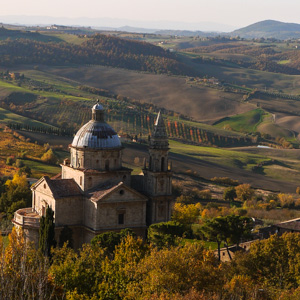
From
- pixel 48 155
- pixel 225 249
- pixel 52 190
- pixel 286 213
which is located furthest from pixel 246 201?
pixel 52 190

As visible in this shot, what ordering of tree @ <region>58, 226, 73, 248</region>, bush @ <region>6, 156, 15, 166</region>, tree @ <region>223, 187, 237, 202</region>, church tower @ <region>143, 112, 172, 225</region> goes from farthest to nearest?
bush @ <region>6, 156, 15, 166</region>, tree @ <region>223, 187, 237, 202</region>, church tower @ <region>143, 112, 172, 225</region>, tree @ <region>58, 226, 73, 248</region>

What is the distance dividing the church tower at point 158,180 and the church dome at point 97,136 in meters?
3.72

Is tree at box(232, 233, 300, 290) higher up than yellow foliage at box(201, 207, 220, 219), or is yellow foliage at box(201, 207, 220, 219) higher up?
tree at box(232, 233, 300, 290)

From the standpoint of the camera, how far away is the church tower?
71875 millimetres

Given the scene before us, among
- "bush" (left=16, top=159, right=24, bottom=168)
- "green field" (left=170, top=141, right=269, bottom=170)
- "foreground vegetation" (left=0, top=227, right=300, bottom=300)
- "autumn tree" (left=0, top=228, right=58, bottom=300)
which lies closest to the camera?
"autumn tree" (left=0, top=228, right=58, bottom=300)

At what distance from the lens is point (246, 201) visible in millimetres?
111312

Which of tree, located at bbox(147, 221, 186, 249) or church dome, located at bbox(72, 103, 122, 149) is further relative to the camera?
church dome, located at bbox(72, 103, 122, 149)

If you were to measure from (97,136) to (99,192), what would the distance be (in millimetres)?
5371

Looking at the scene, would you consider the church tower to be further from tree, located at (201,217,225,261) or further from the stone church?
tree, located at (201,217,225,261)

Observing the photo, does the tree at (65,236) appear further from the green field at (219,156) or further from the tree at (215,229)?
the green field at (219,156)

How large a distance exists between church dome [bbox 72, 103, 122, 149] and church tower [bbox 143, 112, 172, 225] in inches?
146

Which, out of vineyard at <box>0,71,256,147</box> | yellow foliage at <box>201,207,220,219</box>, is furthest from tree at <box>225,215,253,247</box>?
vineyard at <box>0,71,256,147</box>

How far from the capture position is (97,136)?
7062cm

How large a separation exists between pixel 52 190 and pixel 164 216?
11.2 meters
